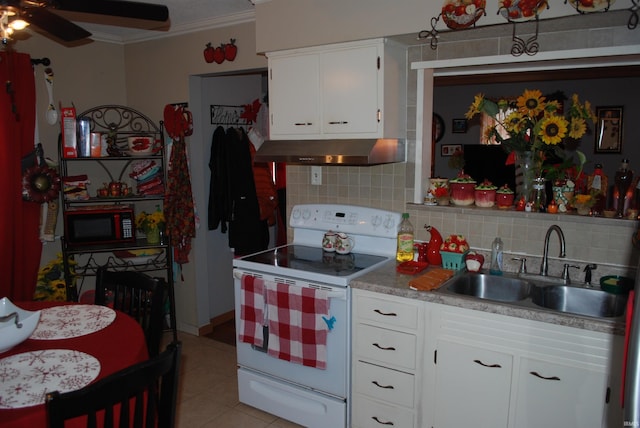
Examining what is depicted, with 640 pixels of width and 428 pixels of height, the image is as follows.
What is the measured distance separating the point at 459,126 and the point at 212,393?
17.7 ft

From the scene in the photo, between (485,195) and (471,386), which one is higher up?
(485,195)

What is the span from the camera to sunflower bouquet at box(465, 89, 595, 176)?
242 cm

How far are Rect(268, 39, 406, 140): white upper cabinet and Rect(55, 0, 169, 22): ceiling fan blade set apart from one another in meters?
0.92

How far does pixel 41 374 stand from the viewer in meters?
1.69

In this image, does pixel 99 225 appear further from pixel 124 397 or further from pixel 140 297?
pixel 124 397

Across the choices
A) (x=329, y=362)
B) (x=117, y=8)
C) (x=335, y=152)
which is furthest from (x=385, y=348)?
(x=117, y=8)

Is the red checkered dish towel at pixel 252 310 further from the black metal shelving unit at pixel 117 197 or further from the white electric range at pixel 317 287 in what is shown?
the black metal shelving unit at pixel 117 197

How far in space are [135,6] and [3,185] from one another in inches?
77.6

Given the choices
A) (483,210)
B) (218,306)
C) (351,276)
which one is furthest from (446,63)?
(218,306)

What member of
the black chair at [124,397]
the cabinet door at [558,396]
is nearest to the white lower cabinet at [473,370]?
the cabinet door at [558,396]

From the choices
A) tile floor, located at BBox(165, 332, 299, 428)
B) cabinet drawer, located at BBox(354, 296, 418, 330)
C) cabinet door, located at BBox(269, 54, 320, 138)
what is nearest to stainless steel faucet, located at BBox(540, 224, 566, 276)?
cabinet drawer, located at BBox(354, 296, 418, 330)

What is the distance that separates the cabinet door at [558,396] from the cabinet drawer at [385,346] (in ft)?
1.65

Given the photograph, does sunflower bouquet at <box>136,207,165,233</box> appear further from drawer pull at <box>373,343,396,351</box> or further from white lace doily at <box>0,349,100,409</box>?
drawer pull at <box>373,343,396,351</box>

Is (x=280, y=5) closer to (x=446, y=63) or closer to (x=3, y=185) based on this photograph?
(x=446, y=63)
